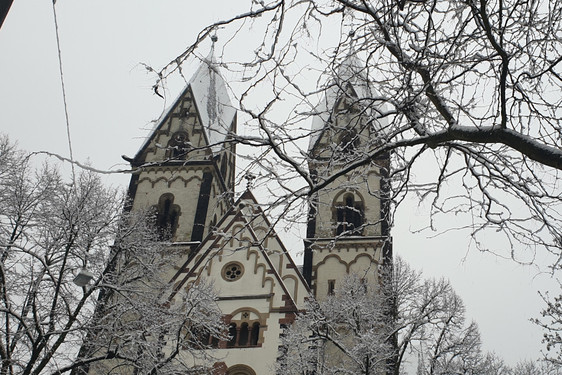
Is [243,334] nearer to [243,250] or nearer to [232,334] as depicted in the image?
[232,334]

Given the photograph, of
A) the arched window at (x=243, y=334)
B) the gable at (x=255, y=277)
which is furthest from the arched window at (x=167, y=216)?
the arched window at (x=243, y=334)

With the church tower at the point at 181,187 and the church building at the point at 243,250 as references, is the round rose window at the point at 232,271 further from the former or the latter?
the church tower at the point at 181,187

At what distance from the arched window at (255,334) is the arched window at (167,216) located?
594 cm

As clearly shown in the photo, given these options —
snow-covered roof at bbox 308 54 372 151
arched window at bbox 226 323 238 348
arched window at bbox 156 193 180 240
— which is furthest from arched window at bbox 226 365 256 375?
snow-covered roof at bbox 308 54 372 151

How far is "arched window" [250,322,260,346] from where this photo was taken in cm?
1708

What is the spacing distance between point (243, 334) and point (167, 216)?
712cm

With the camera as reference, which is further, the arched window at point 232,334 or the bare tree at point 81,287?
the arched window at point 232,334

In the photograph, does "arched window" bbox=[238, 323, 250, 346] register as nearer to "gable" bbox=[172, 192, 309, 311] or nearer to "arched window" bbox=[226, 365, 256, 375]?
"arched window" bbox=[226, 365, 256, 375]

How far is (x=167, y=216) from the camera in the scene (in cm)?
2278

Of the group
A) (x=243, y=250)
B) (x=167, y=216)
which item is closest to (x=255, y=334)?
(x=243, y=250)

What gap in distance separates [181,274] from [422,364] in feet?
27.4

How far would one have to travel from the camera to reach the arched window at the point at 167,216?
22016mm

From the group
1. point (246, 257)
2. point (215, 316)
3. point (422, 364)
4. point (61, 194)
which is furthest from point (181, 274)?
point (422, 364)

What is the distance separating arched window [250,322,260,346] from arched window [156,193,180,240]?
5941 millimetres
